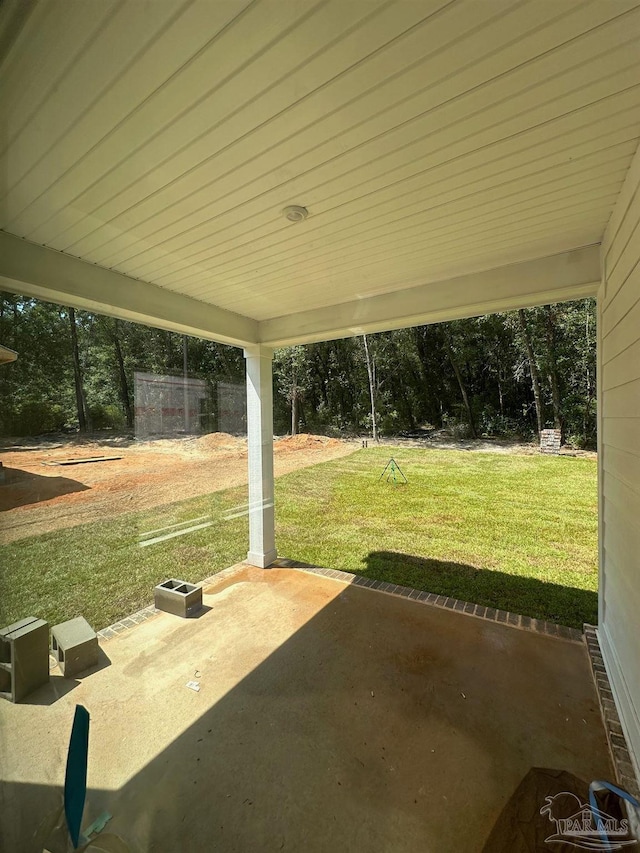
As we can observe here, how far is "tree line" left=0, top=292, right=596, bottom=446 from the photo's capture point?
1.21 m

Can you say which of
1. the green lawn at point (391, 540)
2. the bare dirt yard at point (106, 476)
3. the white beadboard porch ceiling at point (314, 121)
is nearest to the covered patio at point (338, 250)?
the white beadboard porch ceiling at point (314, 121)

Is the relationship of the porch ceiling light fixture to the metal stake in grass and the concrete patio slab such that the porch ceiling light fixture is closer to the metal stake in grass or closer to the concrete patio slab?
the concrete patio slab

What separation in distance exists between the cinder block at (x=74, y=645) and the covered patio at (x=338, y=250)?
132 millimetres

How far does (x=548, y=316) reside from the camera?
12.8 feet

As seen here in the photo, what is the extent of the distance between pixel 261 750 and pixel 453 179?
237cm

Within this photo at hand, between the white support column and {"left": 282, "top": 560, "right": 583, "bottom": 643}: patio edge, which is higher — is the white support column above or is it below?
above

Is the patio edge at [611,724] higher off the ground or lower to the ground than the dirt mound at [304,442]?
lower

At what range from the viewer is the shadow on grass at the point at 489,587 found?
2588 mm

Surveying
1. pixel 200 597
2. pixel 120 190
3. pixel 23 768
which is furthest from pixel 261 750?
pixel 120 190

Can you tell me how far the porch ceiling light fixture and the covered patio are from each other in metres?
0.02

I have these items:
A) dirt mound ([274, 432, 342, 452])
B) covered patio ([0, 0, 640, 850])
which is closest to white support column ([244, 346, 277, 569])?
dirt mound ([274, 432, 342, 452])

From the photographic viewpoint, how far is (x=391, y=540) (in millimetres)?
4047

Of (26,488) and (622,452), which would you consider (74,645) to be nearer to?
(26,488)

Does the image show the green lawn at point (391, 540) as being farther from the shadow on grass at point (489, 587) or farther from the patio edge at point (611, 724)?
the patio edge at point (611, 724)
